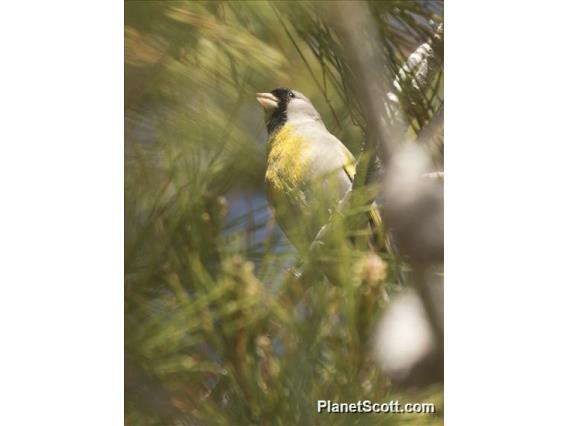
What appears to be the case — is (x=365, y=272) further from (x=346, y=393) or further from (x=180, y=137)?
(x=180, y=137)

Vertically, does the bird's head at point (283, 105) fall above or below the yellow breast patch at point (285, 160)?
above

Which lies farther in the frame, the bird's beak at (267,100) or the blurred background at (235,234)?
the bird's beak at (267,100)

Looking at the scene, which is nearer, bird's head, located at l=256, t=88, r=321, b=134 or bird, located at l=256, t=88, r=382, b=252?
bird, located at l=256, t=88, r=382, b=252

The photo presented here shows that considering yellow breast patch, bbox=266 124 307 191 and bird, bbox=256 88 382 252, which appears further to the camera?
yellow breast patch, bbox=266 124 307 191

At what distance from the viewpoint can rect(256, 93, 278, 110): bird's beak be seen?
118 centimetres

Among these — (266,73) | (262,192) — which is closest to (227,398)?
(262,192)

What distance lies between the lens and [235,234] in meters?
1.08

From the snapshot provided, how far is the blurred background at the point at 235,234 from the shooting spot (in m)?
0.99

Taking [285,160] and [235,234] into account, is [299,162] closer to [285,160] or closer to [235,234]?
[285,160]

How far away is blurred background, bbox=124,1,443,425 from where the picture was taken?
99cm

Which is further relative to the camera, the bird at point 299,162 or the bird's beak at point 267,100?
the bird's beak at point 267,100

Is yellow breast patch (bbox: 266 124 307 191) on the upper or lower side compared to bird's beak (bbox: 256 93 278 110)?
lower

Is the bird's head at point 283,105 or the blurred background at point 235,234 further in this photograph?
the bird's head at point 283,105

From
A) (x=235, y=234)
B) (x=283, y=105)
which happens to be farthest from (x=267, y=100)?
(x=235, y=234)
